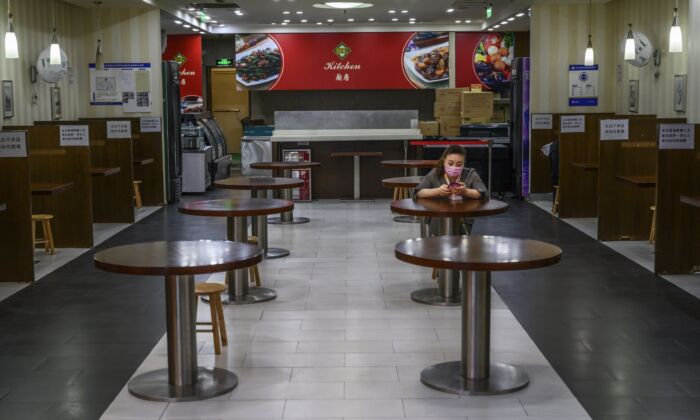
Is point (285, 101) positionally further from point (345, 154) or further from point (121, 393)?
point (121, 393)

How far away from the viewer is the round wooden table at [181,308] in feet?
16.6

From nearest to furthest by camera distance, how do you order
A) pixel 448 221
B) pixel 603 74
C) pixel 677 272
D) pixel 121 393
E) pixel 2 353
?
pixel 121 393 < pixel 2 353 < pixel 448 221 < pixel 677 272 < pixel 603 74

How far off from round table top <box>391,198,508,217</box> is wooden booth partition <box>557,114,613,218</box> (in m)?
5.32

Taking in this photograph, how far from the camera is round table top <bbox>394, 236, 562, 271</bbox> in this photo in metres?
4.86

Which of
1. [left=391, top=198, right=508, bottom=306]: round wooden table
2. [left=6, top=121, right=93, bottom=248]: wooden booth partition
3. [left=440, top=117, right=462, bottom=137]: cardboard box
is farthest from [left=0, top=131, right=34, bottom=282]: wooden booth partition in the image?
[left=440, top=117, right=462, bottom=137]: cardboard box

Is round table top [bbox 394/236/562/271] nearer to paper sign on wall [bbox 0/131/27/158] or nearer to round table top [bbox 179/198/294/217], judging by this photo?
round table top [bbox 179/198/294/217]

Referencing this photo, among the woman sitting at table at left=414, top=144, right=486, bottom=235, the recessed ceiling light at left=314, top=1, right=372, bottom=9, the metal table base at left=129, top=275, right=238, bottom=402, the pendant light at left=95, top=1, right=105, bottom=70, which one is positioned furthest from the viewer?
the recessed ceiling light at left=314, top=1, right=372, bottom=9

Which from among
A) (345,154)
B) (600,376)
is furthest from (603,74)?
(600,376)

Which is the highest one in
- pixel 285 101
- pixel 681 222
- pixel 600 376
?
pixel 285 101

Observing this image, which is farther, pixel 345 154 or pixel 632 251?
pixel 345 154

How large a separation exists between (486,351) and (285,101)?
14333 millimetres

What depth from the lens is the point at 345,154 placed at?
15.1 m

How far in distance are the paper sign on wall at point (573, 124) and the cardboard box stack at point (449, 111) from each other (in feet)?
12.9

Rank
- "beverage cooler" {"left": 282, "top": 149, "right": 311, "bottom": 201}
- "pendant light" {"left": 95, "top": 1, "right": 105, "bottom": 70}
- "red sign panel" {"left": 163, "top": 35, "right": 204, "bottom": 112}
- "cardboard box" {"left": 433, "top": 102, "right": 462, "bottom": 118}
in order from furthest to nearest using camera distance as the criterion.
→ "red sign panel" {"left": 163, "top": 35, "right": 204, "bottom": 112} → "cardboard box" {"left": 433, "top": 102, "right": 462, "bottom": 118} → "beverage cooler" {"left": 282, "top": 149, "right": 311, "bottom": 201} → "pendant light" {"left": 95, "top": 1, "right": 105, "bottom": 70}
